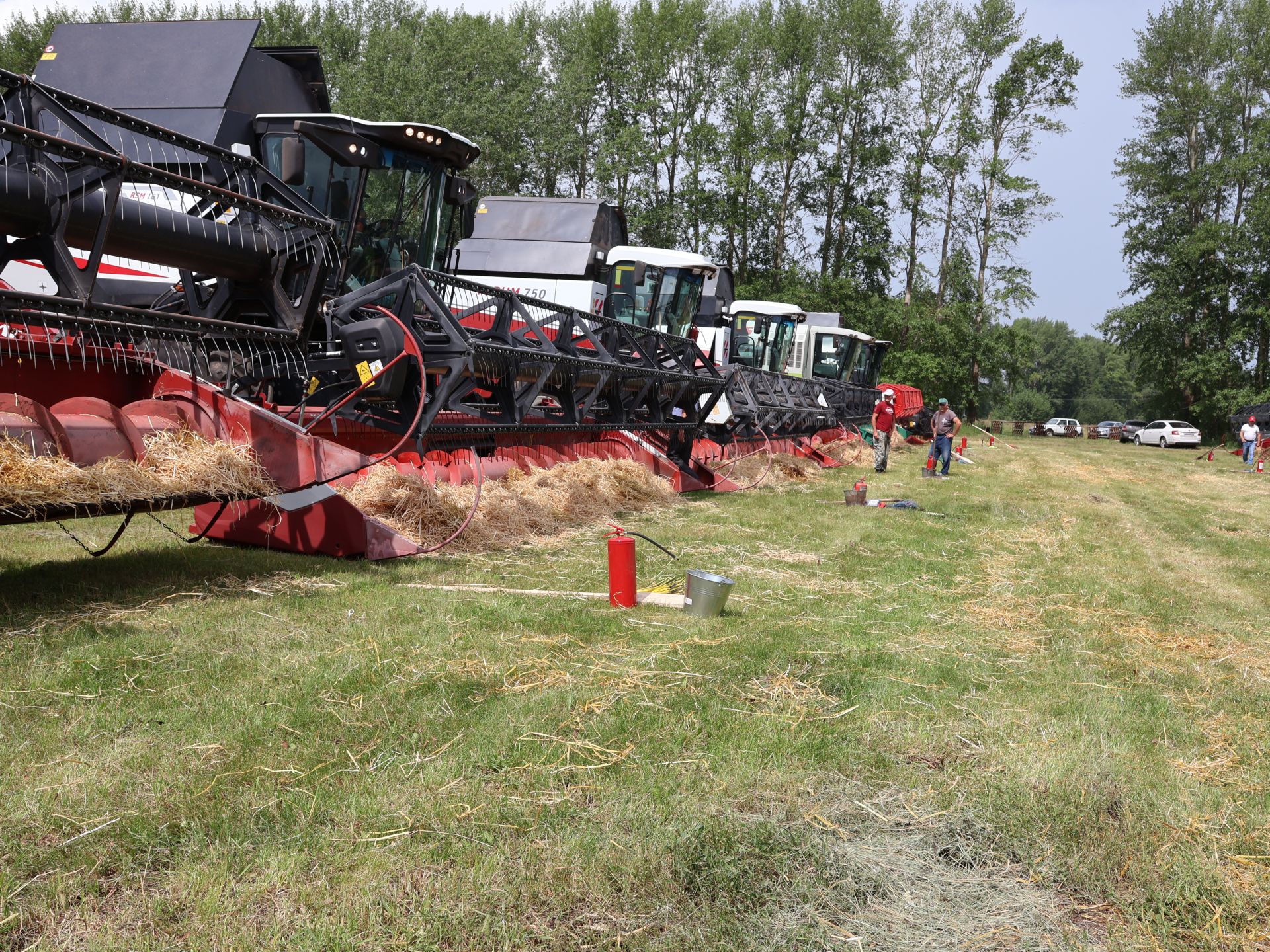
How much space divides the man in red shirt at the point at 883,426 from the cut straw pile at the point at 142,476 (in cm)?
1477

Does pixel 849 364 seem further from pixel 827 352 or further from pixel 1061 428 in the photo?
pixel 1061 428

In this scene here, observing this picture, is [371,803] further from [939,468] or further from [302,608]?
[939,468]

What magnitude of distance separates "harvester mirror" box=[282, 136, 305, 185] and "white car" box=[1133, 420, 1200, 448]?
49.4 meters

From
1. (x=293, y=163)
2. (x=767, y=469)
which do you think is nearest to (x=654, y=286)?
(x=767, y=469)

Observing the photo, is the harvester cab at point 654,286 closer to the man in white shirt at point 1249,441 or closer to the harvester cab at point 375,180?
the harvester cab at point 375,180

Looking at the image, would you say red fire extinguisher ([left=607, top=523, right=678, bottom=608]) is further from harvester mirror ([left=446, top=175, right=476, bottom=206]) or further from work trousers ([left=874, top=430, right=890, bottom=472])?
work trousers ([left=874, top=430, right=890, bottom=472])

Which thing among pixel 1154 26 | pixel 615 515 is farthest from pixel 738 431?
pixel 1154 26

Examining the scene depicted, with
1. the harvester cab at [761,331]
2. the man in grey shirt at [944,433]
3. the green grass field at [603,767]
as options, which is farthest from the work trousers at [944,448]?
the green grass field at [603,767]

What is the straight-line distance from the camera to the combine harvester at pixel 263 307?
570 centimetres

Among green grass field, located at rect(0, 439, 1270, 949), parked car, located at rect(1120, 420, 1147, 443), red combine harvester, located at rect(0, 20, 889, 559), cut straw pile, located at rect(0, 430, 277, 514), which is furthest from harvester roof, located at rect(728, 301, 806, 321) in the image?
parked car, located at rect(1120, 420, 1147, 443)

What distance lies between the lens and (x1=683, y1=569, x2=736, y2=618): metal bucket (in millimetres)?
6168

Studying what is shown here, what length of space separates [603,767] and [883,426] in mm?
17065

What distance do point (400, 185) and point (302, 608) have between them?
5.70m

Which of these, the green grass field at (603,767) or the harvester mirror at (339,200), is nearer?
the green grass field at (603,767)
